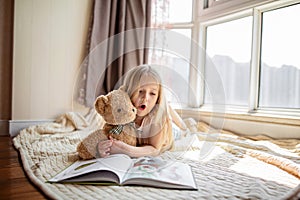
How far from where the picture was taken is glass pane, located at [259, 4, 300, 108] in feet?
4.77

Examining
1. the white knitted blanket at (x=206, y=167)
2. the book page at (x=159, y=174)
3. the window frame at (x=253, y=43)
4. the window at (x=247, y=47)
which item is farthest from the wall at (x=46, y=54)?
the book page at (x=159, y=174)

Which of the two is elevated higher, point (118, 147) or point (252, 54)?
point (252, 54)

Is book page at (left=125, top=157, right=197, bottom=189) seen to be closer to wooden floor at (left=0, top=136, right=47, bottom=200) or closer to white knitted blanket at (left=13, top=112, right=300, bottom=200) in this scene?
white knitted blanket at (left=13, top=112, right=300, bottom=200)

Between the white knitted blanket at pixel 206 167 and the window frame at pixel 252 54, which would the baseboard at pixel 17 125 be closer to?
the white knitted blanket at pixel 206 167

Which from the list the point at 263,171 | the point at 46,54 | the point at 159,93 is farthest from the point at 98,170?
the point at 46,54

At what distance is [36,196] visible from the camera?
63 centimetres

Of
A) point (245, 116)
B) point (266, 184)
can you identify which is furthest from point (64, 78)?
point (266, 184)

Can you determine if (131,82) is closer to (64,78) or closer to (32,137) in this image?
(32,137)

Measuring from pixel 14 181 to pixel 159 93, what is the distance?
51cm

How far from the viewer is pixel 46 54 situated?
5.87 feet

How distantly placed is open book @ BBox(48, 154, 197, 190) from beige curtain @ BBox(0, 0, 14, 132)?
119cm

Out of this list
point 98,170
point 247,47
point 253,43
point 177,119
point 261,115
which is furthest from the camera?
point 247,47

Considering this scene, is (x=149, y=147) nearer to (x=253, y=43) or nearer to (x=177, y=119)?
(x=177, y=119)

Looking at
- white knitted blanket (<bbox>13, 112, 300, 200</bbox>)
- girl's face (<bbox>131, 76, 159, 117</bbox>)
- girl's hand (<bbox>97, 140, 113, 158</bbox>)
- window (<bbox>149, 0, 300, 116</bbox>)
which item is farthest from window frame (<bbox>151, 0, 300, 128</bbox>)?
girl's hand (<bbox>97, 140, 113, 158</bbox>)
